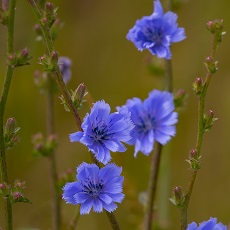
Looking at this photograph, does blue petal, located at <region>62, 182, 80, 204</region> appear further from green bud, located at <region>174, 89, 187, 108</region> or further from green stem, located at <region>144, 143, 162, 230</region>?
green bud, located at <region>174, 89, 187, 108</region>

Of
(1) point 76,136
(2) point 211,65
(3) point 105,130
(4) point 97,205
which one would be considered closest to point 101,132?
(3) point 105,130

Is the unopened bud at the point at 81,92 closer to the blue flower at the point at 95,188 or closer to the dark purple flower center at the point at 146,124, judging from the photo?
the blue flower at the point at 95,188

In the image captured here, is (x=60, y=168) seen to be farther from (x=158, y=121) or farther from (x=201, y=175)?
(x=158, y=121)

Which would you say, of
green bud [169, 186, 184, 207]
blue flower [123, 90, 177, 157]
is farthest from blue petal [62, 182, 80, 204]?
blue flower [123, 90, 177, 157]

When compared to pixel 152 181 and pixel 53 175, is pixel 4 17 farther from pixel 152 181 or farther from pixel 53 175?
pixel 53 175

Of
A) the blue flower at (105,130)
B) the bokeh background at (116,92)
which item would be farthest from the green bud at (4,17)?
the bokeh background at (116,92)

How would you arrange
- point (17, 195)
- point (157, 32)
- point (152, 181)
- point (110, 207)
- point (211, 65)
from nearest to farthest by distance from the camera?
point (110, 207) < point (17, 195) < point (211, 65) < point (157, 32) < point (152, 181)
